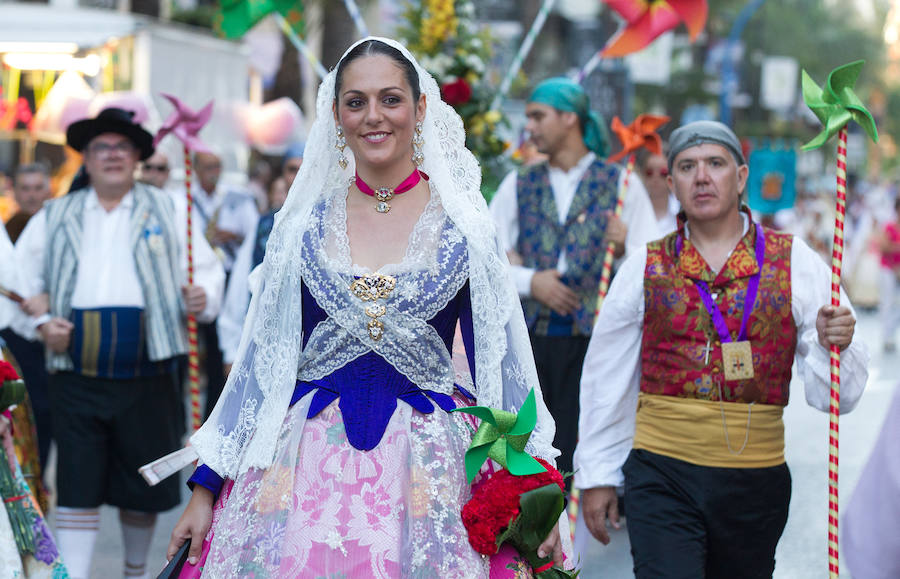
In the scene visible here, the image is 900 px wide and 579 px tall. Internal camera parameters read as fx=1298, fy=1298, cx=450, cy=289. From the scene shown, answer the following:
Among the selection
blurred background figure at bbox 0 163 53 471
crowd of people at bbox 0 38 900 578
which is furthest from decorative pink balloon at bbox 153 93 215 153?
blurred background figure at bbox 0 163 53 471

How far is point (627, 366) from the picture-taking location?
15.6ft

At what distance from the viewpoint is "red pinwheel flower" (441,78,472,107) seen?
8.70 metres

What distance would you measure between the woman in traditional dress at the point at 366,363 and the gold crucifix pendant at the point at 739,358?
1.03 meters

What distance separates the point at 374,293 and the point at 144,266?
2947mm

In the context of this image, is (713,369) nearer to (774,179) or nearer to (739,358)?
(739,358)

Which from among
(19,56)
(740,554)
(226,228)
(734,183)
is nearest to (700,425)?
(740,554)

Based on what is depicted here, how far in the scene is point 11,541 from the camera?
15.1 ft

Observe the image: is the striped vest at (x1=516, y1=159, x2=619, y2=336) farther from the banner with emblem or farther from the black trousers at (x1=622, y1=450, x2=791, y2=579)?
the banner with emblem

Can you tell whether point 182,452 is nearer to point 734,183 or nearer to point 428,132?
point 428,132

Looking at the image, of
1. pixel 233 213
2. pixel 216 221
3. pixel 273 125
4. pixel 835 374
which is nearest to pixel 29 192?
pixel 216 221

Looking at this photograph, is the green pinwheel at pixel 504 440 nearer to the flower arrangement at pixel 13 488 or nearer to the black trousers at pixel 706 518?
the black trousers at pixel 706 518

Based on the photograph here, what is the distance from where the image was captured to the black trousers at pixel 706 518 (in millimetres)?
4430

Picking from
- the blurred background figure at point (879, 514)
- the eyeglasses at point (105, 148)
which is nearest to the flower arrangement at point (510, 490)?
the blurred background figure at point (879, 514)

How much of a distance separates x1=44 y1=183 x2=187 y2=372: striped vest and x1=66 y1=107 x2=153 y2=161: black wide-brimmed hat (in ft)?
0.82
